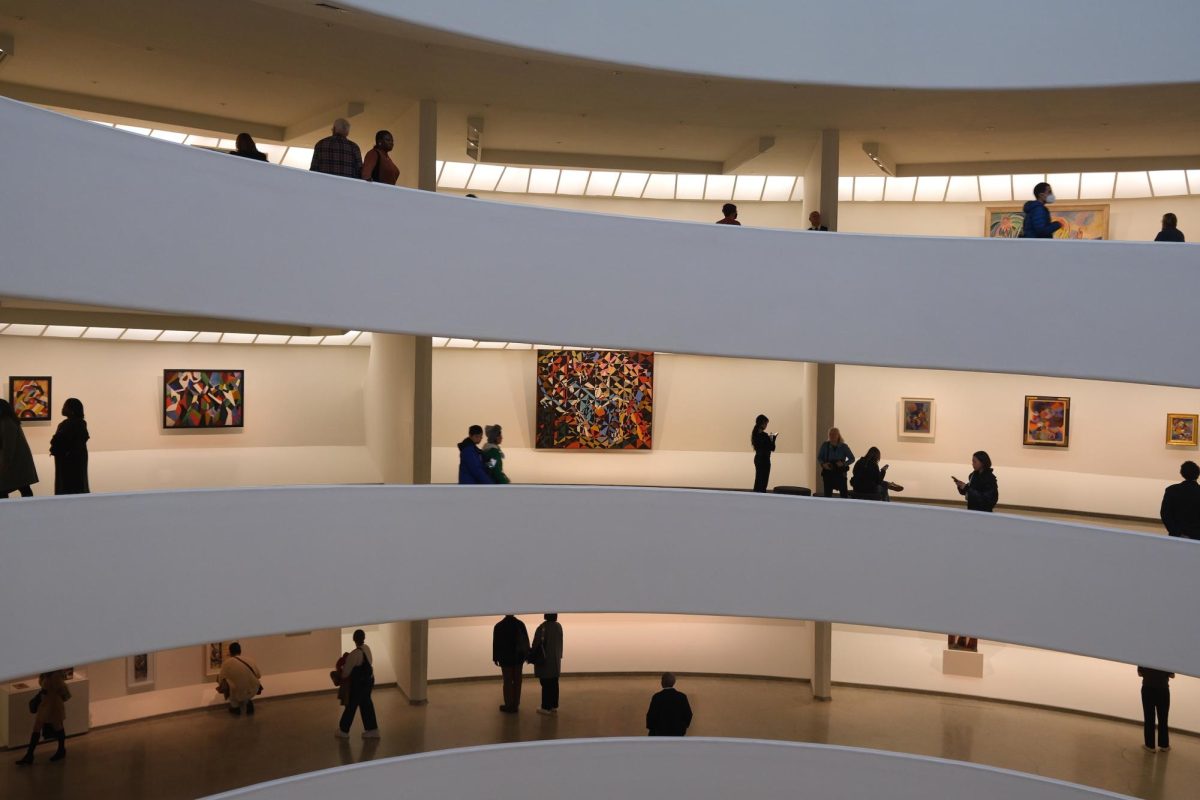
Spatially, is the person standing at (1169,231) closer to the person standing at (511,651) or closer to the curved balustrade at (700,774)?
the curved balustrade at (700,774)

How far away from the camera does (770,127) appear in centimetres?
1888

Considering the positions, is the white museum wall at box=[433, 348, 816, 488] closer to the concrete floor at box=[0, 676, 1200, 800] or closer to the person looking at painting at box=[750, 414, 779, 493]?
the concrete floor at box=[0, 676, 1200, 800]

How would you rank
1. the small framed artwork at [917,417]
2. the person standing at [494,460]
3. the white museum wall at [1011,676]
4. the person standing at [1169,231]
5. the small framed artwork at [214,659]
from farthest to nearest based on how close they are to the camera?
the small framed artwork at [917,417] → the white museum wall at [1011,676] → the small framed artwork at [214,659] → the person standing at [494,460] → the person standing at [1169,231]

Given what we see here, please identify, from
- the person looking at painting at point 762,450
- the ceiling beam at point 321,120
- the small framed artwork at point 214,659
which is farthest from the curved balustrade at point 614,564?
the ceiling beam at point 321,120

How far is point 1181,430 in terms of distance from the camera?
20.2 meters

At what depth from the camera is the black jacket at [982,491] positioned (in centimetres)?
1609

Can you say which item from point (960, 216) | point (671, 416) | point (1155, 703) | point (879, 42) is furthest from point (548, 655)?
point (960, 216)

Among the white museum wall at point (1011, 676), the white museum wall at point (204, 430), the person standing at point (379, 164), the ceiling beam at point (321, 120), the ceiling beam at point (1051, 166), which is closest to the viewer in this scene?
the person standing at point (379, 164)

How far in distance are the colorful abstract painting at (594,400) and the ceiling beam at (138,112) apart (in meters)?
7.28

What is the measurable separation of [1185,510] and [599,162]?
11911 millimetres

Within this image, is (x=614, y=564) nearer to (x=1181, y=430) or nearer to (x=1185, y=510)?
(x=1185, y=510)

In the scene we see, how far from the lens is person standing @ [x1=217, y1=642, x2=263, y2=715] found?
17.9 m

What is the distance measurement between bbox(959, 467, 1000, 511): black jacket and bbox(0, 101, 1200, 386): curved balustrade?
8.50 feet

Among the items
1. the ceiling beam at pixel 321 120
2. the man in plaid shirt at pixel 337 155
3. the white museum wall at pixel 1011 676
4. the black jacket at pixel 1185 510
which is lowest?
the white museum wall at pixel 1011 676
